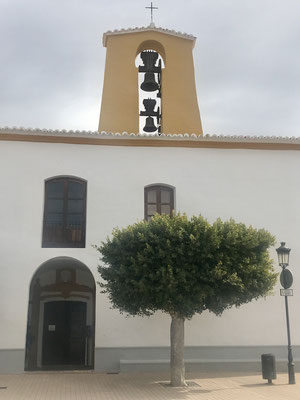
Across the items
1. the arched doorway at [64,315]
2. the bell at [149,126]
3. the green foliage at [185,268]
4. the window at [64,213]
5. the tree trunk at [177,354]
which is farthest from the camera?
the bell at [149,126]

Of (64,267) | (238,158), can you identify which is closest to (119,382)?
(64,267)

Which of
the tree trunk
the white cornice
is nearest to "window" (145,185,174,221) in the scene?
the white cornice

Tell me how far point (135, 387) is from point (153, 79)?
1152 centimetres

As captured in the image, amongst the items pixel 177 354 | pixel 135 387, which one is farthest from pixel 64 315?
pixel 177 354

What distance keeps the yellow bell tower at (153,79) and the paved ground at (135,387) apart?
8754 mm

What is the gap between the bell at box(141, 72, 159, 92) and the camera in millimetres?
18000

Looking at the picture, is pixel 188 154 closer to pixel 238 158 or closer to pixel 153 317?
pixel 238 158

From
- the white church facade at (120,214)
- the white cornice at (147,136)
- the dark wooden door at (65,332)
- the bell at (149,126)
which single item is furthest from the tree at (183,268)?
the bell at (149,126)

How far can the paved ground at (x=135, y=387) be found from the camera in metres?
10.3

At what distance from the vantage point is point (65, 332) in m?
17.0

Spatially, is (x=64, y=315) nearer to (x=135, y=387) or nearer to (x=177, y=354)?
(x=135, y=387)

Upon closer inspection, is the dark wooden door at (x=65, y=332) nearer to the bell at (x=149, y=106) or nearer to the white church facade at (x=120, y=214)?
the white church facade at (x=120, y=214)

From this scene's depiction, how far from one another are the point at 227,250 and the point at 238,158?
5.13 meters

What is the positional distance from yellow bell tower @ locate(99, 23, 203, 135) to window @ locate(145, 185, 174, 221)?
309 cm
